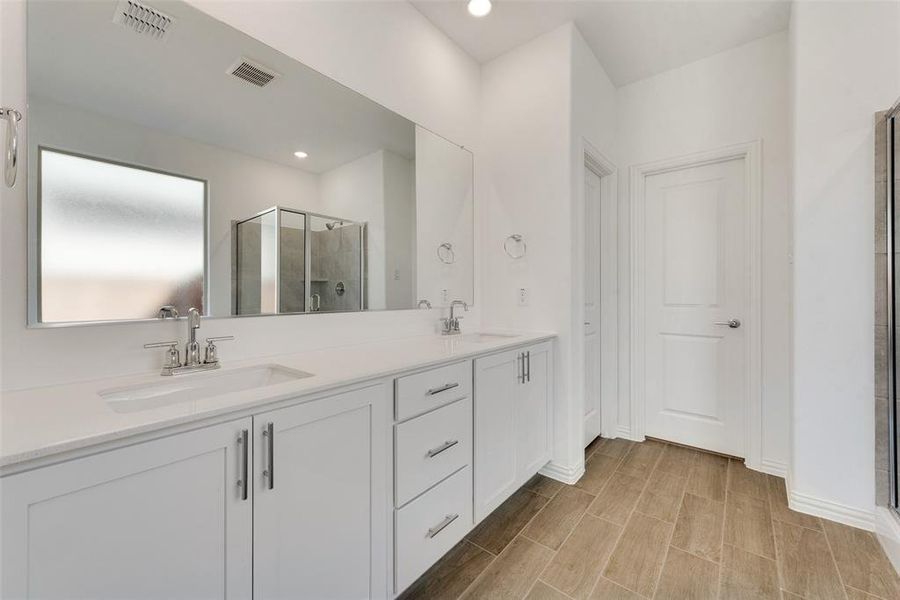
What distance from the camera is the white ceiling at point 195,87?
1.09m

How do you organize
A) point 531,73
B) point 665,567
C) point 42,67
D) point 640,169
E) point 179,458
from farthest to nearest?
point 640,169, point 531,73, point 665,567, point 42,67, point 179,458

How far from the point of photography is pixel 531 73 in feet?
7.82

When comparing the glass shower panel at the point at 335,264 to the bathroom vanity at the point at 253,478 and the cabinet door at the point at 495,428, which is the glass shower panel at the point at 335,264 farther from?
the cabinet door at the point at 495,428

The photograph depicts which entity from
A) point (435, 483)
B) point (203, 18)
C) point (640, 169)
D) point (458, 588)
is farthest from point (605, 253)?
point (203, 18)

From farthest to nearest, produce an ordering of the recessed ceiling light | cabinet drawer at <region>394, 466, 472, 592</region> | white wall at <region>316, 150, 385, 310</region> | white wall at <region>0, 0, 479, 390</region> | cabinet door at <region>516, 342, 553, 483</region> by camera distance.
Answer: the recessed ceiling light
cabinet door at <region>516, 342, 553, 483</region>
white wall at <region>316, 150, 385, 310</region>
cabinet drawer at <region>394, 466, 472, 592</region>
white wall at <region>0, 0, 479, 390</region>

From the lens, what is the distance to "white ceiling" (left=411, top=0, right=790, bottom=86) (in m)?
2.13

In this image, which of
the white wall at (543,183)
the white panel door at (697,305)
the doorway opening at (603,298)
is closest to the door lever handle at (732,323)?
the white panel door at (697,305)

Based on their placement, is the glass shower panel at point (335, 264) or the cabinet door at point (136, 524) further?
the glass shower panel at point (335, 264)

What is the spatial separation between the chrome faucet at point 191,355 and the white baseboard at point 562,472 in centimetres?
191

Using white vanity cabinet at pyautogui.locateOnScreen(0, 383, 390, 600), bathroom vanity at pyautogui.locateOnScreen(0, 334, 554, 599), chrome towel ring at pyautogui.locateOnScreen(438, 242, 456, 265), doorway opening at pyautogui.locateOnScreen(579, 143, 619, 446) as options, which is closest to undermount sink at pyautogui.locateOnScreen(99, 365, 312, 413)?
bathroom vanity at pyautogui.locateOnScreen(0, 334, 554, 599)

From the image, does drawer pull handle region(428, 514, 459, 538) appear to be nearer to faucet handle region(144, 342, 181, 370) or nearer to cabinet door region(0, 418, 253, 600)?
cabinet door region(0, 418, 253, 600)

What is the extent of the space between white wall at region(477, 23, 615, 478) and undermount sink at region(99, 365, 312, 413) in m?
1.54

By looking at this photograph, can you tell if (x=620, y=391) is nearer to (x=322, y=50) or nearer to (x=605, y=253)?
(x=605, y=253)

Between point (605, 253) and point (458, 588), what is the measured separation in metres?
2.37
